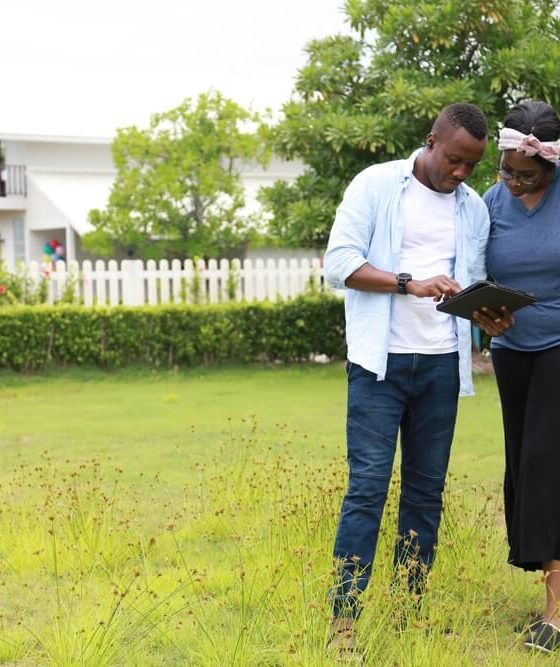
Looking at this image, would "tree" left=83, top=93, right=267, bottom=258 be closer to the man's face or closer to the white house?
the white house

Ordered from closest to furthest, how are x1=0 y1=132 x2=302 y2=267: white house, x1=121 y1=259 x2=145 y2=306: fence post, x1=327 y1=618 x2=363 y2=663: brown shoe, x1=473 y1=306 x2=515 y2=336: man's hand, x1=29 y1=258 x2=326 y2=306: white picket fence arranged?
1. x1=327 y1=618 x2=363 y2=663: brown shoe
2. x1=473 y1=306 x2=515 y2=336: man's hand
3. x1=29 y1=258 x2=326 y2=306: white picket fence
4. x1=121 y1=259 x2=145 y2=306: fence post
5. x1=0 y1=132 x2=302 y2=267: white house

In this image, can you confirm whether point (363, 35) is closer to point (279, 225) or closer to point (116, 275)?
point (279, 225)

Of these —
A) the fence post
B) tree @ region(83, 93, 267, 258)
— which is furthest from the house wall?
the fence post

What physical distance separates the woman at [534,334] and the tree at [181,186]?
2051 cm

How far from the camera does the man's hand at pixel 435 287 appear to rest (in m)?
3.98

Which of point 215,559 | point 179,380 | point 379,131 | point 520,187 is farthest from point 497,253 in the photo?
point 179,380

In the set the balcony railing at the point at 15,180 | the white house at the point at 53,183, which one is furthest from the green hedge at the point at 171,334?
the balcony railing at the point at 15,180

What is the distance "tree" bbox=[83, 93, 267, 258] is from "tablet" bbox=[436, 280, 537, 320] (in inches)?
820

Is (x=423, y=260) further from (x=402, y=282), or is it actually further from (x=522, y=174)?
(x=522, y=174)

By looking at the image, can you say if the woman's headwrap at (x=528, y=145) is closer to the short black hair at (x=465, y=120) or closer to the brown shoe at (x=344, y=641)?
the short black hair at (x=465, y=120)

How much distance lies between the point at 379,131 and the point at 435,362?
939 centimetres

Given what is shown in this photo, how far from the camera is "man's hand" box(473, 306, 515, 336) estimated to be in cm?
416

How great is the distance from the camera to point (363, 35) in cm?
1433

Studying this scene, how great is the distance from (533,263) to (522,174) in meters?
0.33
